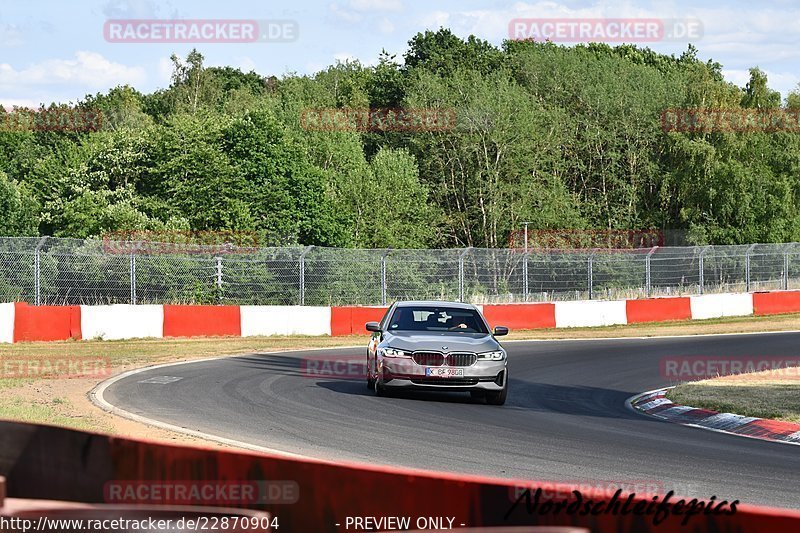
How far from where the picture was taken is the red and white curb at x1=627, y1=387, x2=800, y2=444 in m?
13.2

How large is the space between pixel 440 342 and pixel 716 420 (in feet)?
12.6

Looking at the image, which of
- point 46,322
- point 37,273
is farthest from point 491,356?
point 37,273

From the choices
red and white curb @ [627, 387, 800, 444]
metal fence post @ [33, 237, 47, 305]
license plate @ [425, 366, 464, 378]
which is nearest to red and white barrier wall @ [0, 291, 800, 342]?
metal fence post @ [33, 237, 47, 305]

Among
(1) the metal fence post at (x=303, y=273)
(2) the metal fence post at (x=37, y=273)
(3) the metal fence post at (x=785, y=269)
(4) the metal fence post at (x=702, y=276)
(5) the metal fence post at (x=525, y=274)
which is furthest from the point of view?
(3) the metal fence post at (x=785, y=269)

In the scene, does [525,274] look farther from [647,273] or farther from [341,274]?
[341,274]

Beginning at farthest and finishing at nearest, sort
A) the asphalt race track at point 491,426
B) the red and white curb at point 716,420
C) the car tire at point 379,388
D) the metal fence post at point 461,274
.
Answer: the metal fence post at point 461,274 → the car tire at point 379,388 → the red and white curb at point 716,420 → the asphalt race track at point 491,426

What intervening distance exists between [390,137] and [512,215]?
1330 cm

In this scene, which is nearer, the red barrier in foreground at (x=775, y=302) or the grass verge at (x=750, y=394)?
the grass verge at (x=750, y=394)

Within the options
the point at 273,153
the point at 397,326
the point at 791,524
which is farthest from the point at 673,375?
the point at 273,153

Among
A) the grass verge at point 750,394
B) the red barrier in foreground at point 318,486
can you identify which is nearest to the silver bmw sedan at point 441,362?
the grass verge at point 750,394

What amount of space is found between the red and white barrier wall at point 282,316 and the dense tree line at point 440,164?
1714cm

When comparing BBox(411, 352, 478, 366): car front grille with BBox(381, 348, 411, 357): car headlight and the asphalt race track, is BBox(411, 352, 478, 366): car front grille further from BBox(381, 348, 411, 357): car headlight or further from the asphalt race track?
the asphalt race track

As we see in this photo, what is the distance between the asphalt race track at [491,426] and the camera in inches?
397

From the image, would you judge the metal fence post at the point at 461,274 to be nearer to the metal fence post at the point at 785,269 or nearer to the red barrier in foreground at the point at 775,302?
the red barrier in foreground at the point at 775,302
